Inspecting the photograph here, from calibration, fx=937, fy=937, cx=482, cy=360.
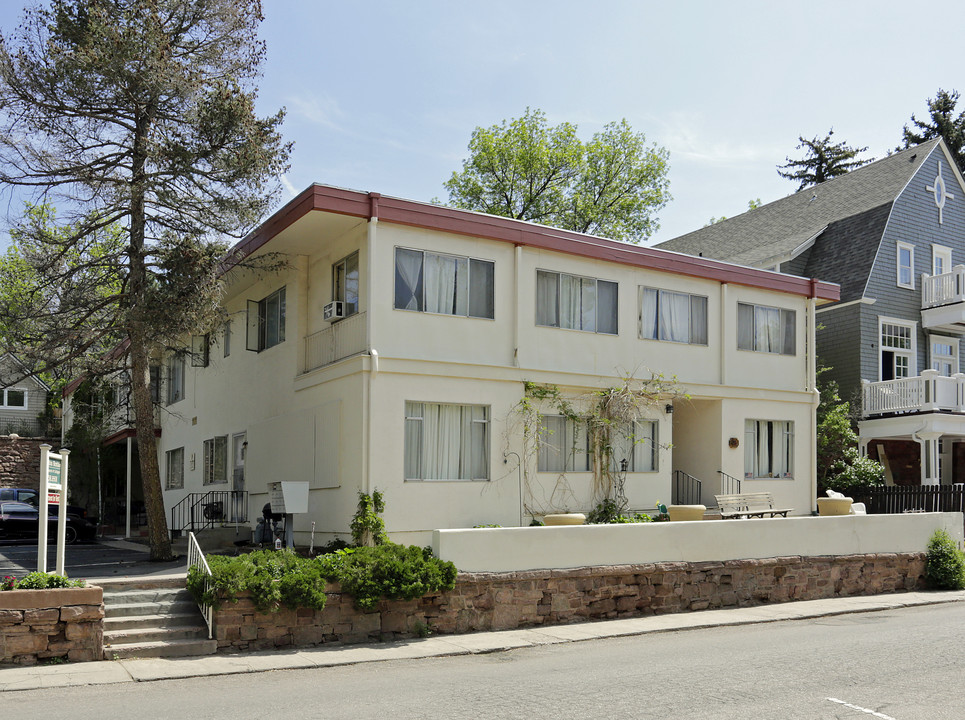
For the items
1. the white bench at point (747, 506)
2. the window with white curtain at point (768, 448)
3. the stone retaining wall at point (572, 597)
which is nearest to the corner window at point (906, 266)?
the window with white curtain at point (768, 448)

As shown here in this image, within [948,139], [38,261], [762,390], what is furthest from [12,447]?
[948,139]

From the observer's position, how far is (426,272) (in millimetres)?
16219

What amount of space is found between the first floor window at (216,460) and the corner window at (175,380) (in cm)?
319

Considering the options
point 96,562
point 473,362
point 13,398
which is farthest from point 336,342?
point 13,398

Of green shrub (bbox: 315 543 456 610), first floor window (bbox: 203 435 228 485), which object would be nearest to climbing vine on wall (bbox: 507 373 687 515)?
green shrub (bbox: 315 543 456 610)

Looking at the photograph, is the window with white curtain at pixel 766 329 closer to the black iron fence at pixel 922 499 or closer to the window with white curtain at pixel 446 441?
the black iron fence at pixel 922 499

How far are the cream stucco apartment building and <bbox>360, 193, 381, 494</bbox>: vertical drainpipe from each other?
4 centimetres

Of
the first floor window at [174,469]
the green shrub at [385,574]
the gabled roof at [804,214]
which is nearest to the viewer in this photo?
the green shrub at [385,574]

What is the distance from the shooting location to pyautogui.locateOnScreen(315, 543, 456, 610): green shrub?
492 inches

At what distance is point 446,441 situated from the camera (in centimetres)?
1612

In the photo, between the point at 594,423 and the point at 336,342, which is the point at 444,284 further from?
the point at 594,423

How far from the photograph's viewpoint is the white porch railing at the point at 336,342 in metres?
15.9

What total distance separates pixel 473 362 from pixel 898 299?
16.6m

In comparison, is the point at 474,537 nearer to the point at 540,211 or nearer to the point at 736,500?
the point at 736,500
